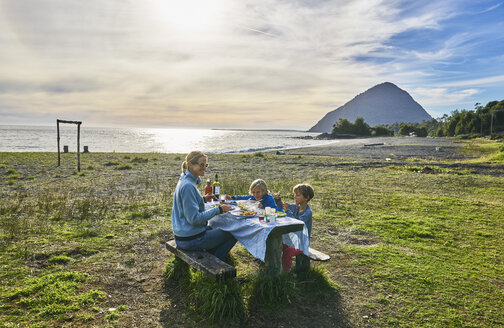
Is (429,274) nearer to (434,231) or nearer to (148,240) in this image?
(434,231)

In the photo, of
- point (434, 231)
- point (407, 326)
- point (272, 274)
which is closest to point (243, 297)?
point (272, 274)

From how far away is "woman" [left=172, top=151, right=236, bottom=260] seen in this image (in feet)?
14.6

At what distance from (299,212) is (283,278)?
4.12ft

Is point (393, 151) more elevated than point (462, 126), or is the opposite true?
point (462, 126)

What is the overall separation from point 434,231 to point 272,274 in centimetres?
529

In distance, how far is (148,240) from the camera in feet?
23.1

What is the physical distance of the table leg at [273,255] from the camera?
458cm

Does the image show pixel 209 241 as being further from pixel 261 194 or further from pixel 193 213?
pixel 261 194

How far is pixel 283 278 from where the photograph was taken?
15.1 feet

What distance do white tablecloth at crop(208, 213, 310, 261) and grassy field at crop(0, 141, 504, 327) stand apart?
54 cm

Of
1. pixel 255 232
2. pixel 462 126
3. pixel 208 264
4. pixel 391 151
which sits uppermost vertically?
pixel 462 126

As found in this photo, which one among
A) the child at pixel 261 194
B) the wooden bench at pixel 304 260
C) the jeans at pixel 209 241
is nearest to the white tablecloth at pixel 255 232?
the jeans at pixel 209 241

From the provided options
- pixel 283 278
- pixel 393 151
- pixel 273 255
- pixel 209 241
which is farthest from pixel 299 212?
pixel 393 151

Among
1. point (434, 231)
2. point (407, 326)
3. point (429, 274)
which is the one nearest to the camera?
point (407, 326)
